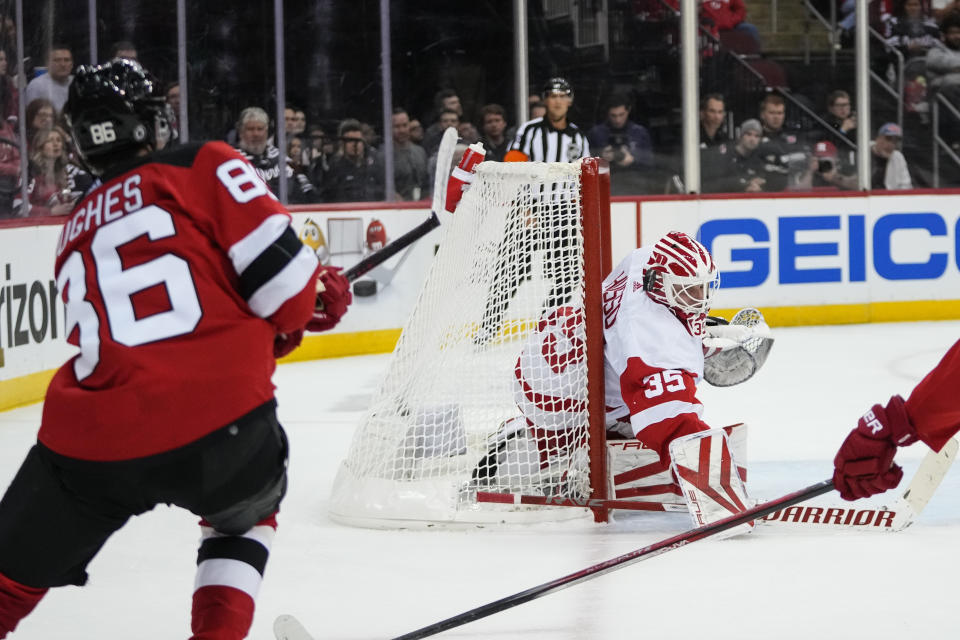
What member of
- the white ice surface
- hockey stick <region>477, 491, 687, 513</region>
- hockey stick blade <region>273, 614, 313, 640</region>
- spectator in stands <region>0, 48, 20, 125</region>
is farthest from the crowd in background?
hockey stick blade <region>273, 614, 313, 640</region>

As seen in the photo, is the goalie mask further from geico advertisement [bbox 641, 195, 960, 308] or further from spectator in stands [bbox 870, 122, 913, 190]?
spectator in stands [bbox 870, 122, 913, 190]

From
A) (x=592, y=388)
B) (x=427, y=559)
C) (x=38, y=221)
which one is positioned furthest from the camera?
(x=38, y=221)

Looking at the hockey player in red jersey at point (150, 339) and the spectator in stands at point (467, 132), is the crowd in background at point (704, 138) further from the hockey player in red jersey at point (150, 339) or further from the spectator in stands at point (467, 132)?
the hockey player in red jersey at point (150, 339)

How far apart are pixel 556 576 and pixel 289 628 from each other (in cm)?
75

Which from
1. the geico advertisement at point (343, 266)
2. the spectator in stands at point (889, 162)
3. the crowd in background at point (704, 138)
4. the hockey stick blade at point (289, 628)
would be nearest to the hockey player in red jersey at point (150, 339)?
the hockey stick blade at point (289, 628)

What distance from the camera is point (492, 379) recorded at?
10.8 ft

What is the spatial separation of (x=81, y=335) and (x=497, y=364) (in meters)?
1.73

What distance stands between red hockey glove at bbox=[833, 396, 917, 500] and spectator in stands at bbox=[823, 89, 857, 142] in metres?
6.22

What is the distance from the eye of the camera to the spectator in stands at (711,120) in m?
7.60

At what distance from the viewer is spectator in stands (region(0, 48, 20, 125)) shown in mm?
5293

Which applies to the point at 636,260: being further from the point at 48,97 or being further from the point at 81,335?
the point at 48,97

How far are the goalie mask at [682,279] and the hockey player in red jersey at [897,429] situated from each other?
4.14 ft

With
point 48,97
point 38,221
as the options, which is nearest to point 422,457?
point 38,221

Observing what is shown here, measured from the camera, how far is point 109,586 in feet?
9.07
